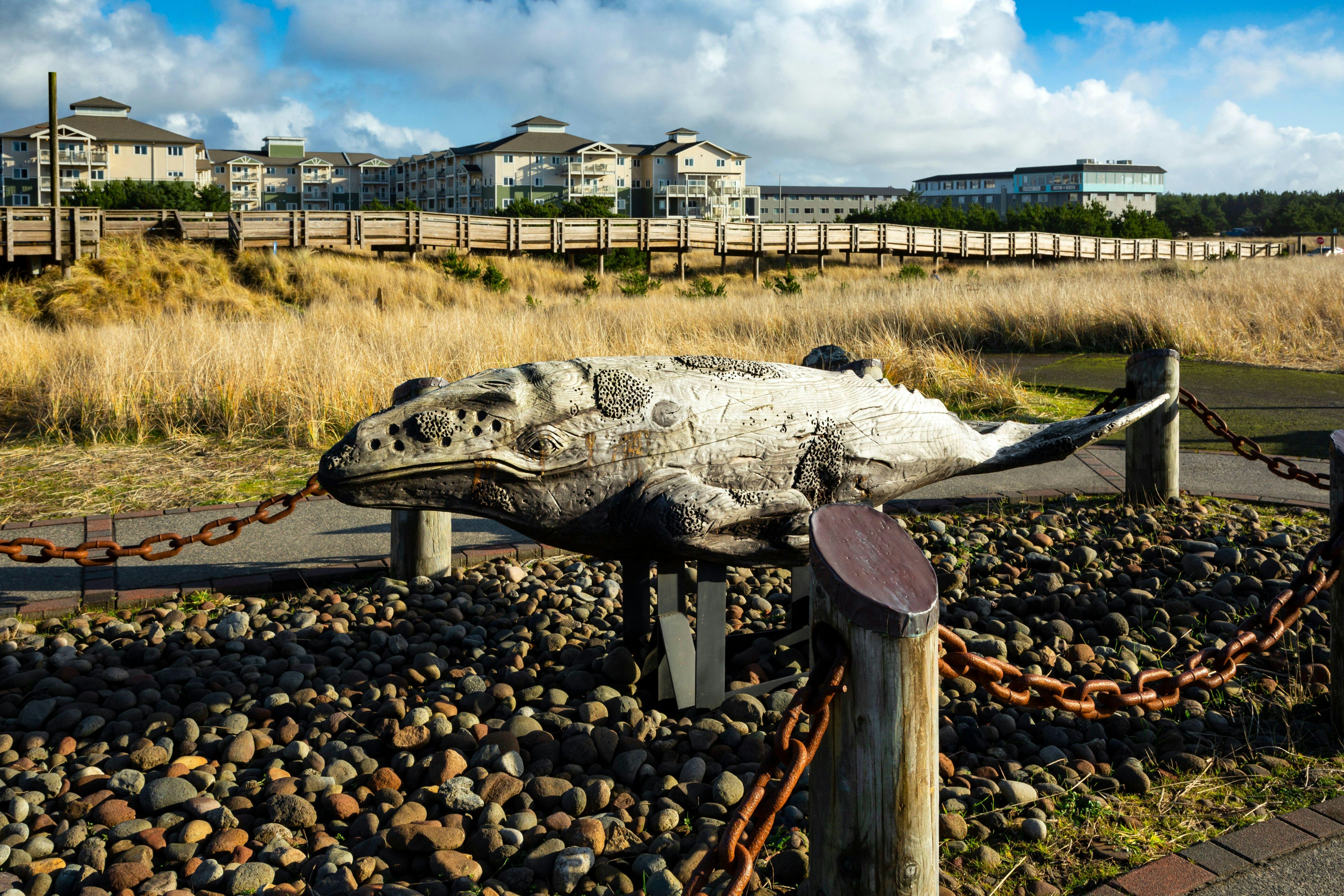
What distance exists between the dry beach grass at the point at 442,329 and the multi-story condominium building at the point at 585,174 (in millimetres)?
44090

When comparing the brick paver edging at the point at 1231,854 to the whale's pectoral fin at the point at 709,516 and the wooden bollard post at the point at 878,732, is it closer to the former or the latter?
the wooden bollard post at the point at 878,732

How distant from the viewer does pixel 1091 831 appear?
2666mm

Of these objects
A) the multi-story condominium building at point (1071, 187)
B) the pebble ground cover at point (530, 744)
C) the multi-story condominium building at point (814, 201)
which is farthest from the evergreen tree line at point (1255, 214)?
the pebble ground cover at point (530, 744)

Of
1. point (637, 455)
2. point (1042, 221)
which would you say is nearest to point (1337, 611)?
point (637, 455)

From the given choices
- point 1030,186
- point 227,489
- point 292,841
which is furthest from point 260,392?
point 1030,186

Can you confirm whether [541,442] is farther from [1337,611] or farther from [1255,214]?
[1255,214]

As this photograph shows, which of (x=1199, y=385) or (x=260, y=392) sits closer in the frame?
(x=260, y=392)

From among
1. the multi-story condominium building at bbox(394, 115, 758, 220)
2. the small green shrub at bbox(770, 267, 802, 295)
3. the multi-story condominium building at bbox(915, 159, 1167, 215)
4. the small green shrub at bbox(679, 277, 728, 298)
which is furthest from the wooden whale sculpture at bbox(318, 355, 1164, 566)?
the multi-story condominium building at bbox(915, 159, 1167, 215)

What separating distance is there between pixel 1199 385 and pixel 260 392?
30.1 feet

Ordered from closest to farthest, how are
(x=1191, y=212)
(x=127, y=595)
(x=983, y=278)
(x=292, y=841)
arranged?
(x=292, y=841)
(x=127, y=595)
(x=983, y=278)
(x=1191, y=212)

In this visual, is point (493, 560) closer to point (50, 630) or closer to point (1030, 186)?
point (50, 630)

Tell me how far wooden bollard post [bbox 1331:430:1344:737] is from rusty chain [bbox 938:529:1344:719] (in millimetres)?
85

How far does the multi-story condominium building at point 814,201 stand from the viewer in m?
87.9

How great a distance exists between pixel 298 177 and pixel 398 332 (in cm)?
7294
